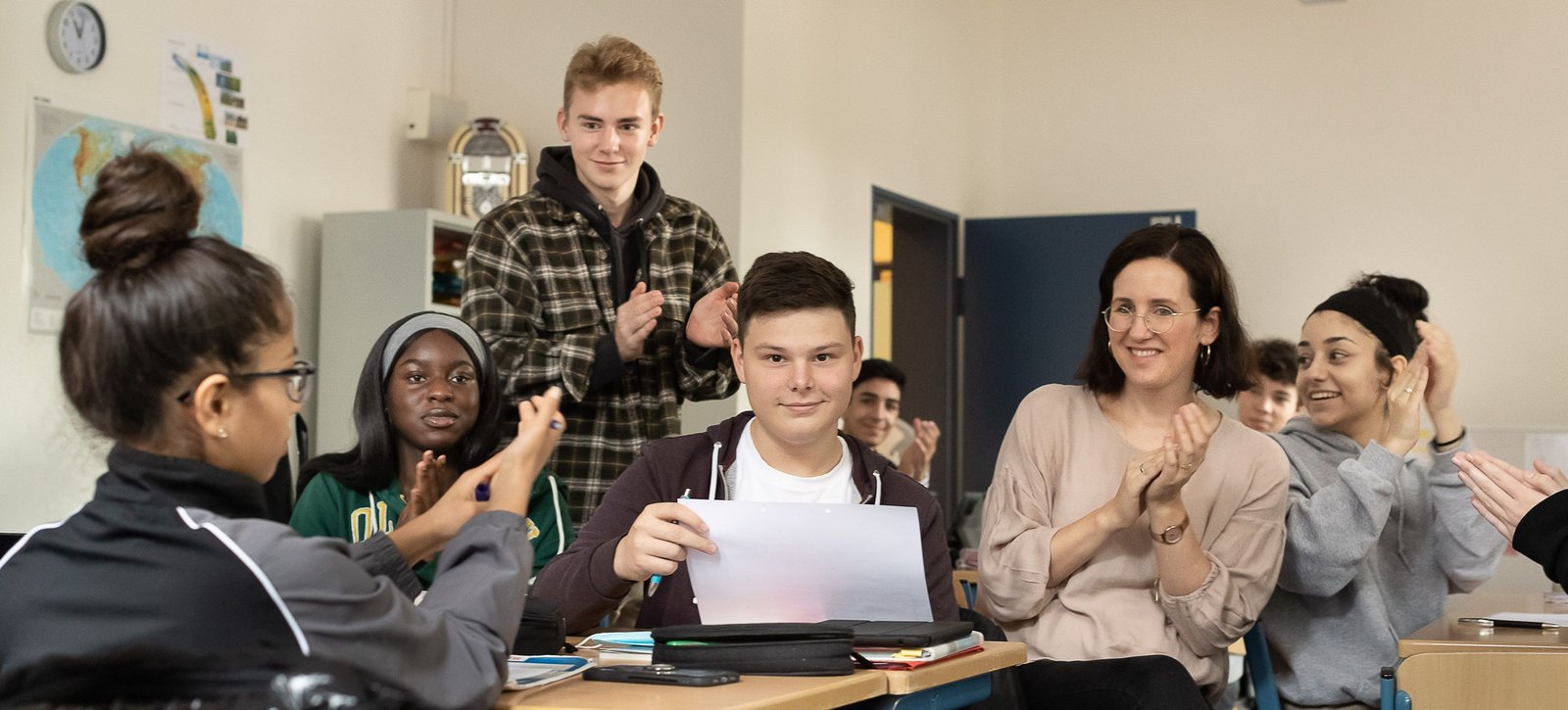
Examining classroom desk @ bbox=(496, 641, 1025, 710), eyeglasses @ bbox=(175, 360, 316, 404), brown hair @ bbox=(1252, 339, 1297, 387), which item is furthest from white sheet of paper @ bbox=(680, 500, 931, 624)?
brown hair @ bbox=(1252, 339, 1297, 387)

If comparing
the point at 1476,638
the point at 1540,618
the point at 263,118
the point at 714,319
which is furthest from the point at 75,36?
the point at 1540,618

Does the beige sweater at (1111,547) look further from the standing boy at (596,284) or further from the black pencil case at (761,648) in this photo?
the black pencil case at (761,648)

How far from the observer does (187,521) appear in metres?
1.36

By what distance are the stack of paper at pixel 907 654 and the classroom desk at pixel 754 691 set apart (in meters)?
0.01

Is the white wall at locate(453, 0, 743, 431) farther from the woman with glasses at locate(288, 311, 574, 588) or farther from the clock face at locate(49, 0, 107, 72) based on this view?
the woman with glasses at locate(288, 311, 574, 588)

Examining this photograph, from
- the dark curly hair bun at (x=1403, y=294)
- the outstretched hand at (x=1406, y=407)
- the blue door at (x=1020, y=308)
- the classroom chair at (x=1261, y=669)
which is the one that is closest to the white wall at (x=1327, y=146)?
the blue door at (x=1020, y=308)

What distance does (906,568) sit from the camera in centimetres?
203

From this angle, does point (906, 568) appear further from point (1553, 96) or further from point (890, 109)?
point (1553, 96)

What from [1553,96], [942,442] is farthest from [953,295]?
[1553,96]

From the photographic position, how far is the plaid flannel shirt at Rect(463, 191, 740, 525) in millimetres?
3082

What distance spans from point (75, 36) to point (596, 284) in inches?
75.5

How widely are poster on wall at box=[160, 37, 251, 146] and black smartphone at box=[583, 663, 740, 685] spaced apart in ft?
10.7

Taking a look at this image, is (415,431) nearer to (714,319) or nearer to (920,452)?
(714,319)

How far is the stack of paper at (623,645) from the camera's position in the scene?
192 centimetres
